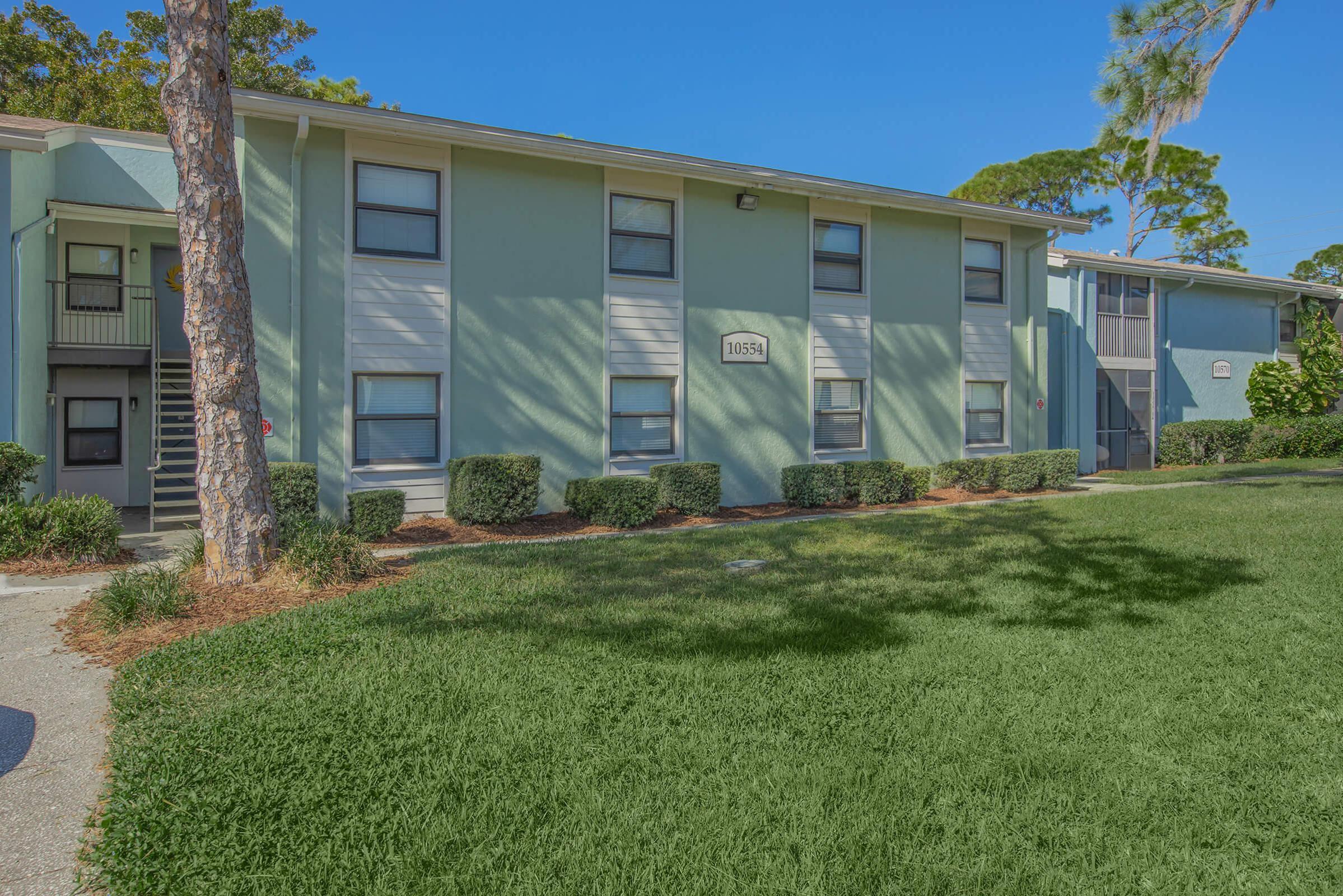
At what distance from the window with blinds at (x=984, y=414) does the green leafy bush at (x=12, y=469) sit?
14803 mm

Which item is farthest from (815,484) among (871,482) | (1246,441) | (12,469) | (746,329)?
(1246,441)

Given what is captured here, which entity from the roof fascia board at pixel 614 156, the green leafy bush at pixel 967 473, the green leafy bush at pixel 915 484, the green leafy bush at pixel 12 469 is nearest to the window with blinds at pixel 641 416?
the roof fascia board at pixel 614 156

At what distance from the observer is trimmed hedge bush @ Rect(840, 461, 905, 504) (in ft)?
42.6

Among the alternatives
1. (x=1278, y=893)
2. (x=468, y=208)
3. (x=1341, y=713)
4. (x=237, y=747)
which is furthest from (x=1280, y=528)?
(x=468, y=208)

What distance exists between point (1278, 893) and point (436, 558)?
22.9 feet

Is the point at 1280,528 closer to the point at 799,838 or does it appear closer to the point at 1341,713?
the point at 1341,713

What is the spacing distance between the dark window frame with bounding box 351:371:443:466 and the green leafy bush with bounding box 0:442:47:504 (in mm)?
3540

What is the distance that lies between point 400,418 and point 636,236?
A: 4.62m

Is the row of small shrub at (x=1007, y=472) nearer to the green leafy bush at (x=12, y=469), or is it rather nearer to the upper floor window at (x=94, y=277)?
the green leafy bush at (x=12, y=469)

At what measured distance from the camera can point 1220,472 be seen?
1689cm

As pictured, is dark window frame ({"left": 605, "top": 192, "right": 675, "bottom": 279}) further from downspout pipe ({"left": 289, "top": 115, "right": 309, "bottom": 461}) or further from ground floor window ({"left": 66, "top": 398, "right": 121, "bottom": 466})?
ground floor window ({"left": 66, "top": 398, "right": 121, "bottom": 466})

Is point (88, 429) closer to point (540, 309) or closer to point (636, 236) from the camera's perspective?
point (540, 309)

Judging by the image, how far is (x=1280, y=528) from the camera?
343 inches

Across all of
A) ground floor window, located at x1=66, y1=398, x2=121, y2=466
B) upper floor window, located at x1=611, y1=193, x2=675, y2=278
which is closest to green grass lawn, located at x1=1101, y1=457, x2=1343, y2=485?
upper floor window, located at x1=611, y1=193, x2=675, y2=278
